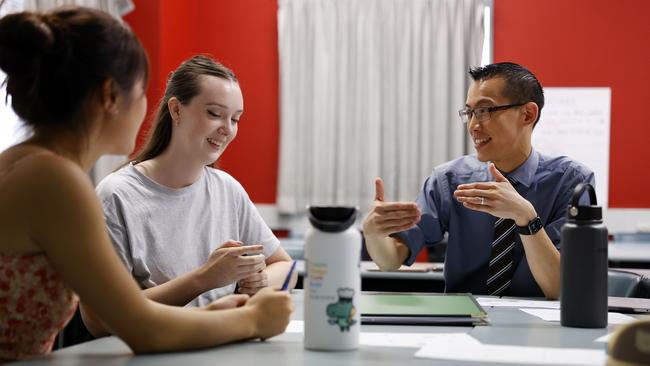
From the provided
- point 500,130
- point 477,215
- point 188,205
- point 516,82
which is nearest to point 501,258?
point 477,215

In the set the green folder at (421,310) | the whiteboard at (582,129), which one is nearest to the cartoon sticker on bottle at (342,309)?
the green folder at (421,310)

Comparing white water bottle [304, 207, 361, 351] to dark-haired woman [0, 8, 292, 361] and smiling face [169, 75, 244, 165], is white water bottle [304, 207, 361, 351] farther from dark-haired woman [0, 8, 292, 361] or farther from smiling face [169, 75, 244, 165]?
smiling face [169, 75, 244, 165]

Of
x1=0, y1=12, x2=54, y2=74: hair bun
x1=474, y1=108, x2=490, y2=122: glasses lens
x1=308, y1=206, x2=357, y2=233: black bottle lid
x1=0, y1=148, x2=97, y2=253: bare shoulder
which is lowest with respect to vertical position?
x1=308, y1=206, x2=357, y2=233: black bottle lid

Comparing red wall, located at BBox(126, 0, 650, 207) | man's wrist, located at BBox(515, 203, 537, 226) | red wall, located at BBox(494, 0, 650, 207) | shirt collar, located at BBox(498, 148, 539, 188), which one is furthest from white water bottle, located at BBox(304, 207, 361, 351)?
red wall, located at BBox(494, 0, 650, 207)

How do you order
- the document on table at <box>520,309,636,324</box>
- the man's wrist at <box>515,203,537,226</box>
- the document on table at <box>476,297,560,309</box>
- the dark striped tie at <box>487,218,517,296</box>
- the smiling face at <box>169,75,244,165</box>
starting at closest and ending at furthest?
the document on table at <box>520,309,636,324</box>, the document on table at <box>476,297,560,309</box>, the man's wrist at <box>515,203,537,226</box>, the smiling face at <box>169,75,244,165</box>, the dark striped tie at <box>487,218,517,296</box>

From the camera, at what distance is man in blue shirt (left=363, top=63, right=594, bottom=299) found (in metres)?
2.16

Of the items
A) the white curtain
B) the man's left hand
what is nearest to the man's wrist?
the man's left hand

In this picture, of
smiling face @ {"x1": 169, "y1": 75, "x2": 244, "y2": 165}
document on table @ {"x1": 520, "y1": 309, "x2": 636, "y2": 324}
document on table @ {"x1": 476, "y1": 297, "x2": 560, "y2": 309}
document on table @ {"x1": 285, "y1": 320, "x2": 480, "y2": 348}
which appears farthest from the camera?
smiling face @ {"x1": 169, "y1": 75, "x2": 244, "y2": 165}

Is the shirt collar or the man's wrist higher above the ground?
the shirt collar

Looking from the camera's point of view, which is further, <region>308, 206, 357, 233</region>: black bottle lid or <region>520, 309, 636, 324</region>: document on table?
<region>520, 309, 636, 324</region>: document on table

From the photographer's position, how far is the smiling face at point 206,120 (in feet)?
6.70

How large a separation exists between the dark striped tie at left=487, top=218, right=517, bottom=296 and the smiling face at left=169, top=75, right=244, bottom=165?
0.86 metres

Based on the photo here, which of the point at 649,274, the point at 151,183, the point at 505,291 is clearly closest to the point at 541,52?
the point at 649,274

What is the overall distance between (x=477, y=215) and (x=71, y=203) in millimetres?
1471
